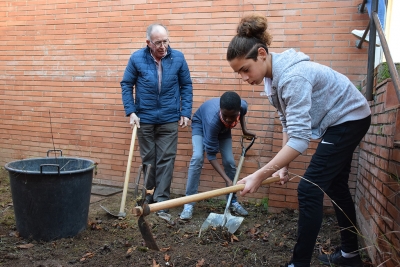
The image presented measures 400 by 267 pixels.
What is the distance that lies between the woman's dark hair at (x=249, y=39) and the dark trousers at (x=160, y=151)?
2170mm

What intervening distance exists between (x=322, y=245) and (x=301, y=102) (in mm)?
1647

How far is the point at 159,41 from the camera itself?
390 cm

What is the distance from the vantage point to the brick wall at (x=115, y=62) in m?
4.03

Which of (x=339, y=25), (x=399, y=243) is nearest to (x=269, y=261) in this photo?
(x=399, y=243)

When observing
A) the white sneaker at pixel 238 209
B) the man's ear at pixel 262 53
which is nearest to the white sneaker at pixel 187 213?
the white sneaker at pixel 238 209

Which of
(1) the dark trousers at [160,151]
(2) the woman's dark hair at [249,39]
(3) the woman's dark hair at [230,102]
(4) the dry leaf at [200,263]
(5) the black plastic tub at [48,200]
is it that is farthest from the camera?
(1) the dark trousers at [160,151]

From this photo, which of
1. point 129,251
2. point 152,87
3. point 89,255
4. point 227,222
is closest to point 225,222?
point 227,222

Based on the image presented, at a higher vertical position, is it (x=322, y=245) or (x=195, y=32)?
(x=195, y=32)

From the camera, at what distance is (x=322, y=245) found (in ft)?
10.1

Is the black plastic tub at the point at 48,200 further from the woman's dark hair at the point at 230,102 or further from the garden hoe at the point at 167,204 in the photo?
the woman's dark hair at the point at 230,102

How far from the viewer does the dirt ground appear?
2785 mm

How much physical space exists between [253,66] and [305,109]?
15.8 inches

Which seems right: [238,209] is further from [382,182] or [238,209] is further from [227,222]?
[382,182]

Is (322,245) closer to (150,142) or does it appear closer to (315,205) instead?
(315,205)
